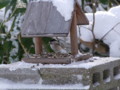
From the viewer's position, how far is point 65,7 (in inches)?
54.8

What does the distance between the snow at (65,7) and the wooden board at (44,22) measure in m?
0.01

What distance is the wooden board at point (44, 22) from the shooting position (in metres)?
1.33

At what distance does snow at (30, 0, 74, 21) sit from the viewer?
1.36m

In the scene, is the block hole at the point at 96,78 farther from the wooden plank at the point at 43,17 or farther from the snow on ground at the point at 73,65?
the wooden plank at the point at 43,17

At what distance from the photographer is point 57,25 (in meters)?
1.34

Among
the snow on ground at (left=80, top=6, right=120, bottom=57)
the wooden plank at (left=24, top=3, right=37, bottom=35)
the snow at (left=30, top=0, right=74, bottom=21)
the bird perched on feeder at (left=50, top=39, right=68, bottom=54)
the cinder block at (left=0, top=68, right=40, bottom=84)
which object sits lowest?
the bird perched on feeder at (left=50, top=39, right=68, bottom=54)

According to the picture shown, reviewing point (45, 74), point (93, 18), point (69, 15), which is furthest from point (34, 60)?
point (93, 18)

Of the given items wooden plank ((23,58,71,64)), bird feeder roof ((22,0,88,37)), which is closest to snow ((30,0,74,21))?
bird feeder roof ((22,0,88,37))

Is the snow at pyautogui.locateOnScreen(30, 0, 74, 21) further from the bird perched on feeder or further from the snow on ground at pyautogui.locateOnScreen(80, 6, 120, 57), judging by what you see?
the bird perched on feeder

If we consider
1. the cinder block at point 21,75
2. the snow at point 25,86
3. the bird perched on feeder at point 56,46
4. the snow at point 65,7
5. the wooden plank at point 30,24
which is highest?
the snow at point 65,7

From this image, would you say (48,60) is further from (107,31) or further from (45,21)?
(107,31)

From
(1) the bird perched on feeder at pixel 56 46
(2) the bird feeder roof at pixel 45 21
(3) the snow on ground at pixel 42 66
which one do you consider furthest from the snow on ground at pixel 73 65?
(1) the bird perched on feeder at pixel 56 46

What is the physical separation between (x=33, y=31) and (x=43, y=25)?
0.14 feet

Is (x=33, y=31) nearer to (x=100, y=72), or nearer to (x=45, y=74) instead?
(x=45, y=74)
